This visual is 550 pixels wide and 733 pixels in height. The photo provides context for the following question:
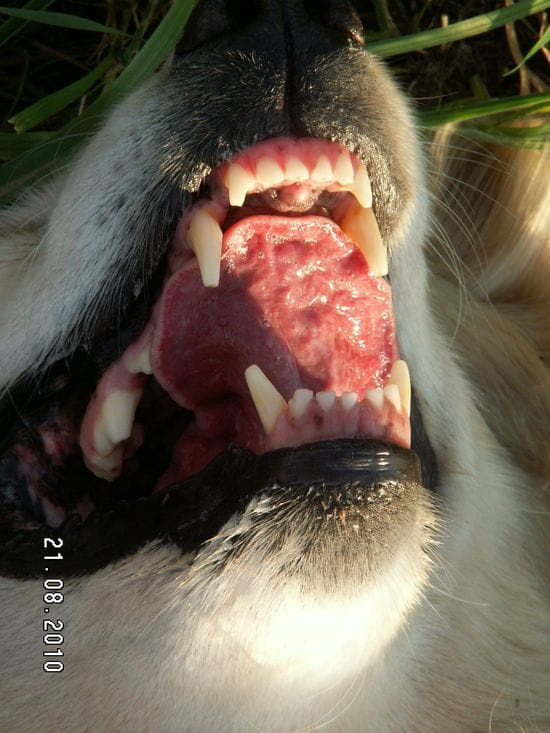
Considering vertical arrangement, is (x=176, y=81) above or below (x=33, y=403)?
above

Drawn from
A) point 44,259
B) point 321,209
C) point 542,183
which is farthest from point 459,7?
point 44,259

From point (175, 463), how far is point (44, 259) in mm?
393

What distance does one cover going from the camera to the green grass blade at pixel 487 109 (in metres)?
2.26

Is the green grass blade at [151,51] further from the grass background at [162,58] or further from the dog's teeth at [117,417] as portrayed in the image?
the dog's teeth at [117,417]

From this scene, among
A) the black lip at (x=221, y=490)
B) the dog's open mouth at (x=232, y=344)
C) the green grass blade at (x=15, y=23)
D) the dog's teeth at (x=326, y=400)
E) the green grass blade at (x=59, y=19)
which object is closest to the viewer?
the black lip at (x=221, y=490)

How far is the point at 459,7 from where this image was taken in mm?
2770

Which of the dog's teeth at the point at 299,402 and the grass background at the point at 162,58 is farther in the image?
the grass background at the point at 162,58

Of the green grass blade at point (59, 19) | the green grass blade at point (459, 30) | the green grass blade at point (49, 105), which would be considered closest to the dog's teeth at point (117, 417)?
the green grass blade at point (49, 105)

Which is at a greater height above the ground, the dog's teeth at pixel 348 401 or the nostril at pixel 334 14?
the nostril at pixel 334 14

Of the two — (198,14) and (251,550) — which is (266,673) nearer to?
(251,550)

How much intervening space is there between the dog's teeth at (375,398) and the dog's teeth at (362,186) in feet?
0.93

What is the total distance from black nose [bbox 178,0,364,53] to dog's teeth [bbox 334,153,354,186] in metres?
0.16

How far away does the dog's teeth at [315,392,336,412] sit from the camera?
1.43 metres

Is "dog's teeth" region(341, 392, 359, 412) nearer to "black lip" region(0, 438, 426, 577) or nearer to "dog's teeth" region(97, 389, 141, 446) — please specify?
"black lip" region(0, 438, 426, 577)
